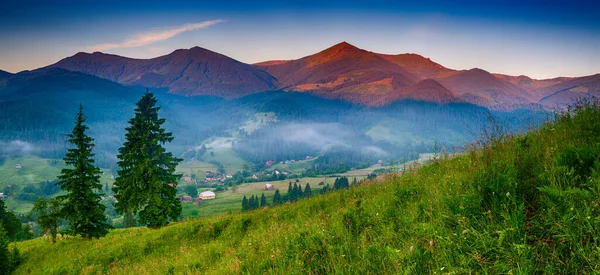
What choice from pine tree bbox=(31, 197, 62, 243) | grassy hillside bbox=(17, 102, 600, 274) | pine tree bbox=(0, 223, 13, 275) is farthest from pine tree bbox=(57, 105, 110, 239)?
grassy hillside bbox=(17, 102, 600, 274)

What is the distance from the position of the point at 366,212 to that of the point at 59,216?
97.9 ft

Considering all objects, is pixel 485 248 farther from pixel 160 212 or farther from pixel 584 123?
pixel 160 212

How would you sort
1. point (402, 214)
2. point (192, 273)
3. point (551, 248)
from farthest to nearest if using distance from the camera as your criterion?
point (192, 273)
point (402, 214)
point (551, 248)

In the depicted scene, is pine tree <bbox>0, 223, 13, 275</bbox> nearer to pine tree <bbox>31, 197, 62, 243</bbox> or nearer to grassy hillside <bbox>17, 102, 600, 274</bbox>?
pine tree <bbox>31, 197, 62, 243</bbox>

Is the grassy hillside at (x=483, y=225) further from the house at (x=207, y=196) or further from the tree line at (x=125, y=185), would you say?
the house at (x=207, y=196)

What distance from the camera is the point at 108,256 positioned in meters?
15.4

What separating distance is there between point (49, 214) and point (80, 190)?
374cm

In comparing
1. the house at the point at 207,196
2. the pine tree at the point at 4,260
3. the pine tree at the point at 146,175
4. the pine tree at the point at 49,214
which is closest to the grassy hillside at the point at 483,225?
the pine tree at the point at 4,260

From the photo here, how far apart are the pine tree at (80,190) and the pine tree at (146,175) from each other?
221 cm

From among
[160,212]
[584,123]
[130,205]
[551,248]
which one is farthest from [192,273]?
[130,205]

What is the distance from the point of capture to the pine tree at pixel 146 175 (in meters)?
26.8

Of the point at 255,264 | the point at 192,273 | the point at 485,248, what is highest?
the point at 485,248

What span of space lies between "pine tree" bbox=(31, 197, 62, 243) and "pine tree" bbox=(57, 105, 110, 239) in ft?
4.37

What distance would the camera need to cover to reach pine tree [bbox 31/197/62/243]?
86.0 feet
